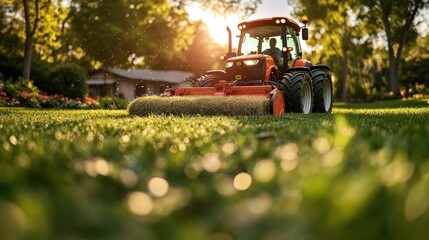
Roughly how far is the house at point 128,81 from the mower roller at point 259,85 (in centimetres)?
4067

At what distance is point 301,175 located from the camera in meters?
1.49

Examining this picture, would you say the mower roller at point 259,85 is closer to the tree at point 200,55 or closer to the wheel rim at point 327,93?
the wheel rim at point 327,93

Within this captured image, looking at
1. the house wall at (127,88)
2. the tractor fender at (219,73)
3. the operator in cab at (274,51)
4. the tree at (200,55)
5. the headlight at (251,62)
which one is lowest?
the house wall at (127,88)

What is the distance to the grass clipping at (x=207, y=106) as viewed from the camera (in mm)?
8453

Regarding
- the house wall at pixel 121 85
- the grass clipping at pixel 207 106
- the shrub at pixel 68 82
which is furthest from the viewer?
the house wall at pixel 121 85

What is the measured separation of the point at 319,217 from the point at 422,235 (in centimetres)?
17

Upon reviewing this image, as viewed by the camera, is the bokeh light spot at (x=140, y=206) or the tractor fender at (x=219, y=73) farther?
the tractor fender at (x=219, y=73)

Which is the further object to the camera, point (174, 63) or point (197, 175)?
point (174, 63)

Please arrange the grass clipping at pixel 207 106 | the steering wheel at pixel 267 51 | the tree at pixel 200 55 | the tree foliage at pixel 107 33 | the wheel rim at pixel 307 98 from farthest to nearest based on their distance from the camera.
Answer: the tree at pixel 200 55 → the tree foliage at pixel 107 33 → the steering wheel at pixel 267 51 → the wheel rim at pixel 307 98 → the grass clipping at pixel 207 106

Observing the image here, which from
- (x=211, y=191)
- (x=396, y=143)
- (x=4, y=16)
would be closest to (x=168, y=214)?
(x=211, y=191)

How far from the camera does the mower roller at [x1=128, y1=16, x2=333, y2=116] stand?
28.9 feet

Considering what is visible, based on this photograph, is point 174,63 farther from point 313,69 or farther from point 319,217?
point 319,217

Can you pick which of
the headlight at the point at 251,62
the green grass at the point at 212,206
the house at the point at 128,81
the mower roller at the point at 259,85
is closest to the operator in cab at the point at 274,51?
the mower roller at the point at 259,85

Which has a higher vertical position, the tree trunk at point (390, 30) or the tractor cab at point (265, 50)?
the tree trunk at point (390, 30)
